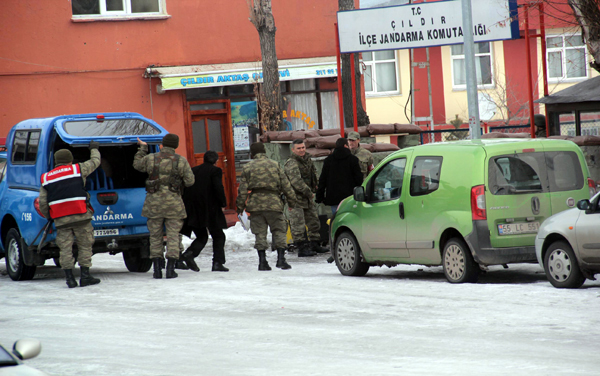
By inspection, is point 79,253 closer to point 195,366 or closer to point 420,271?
point 420,271

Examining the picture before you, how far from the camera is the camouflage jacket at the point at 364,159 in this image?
48.4 ft

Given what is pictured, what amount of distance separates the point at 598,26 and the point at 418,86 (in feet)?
71.9

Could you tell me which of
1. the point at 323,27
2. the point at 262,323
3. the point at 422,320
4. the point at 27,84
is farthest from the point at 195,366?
the point at 323,27

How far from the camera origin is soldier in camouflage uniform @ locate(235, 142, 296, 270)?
1230cm

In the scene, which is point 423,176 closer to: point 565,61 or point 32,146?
point 32,146

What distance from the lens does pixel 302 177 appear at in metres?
14.4

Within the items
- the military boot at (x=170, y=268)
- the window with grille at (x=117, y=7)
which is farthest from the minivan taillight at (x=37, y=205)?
the window with grille at (x=117, y=7)

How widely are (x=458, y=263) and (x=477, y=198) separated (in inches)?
31.8

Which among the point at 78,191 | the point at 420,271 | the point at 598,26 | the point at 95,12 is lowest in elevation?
the point at 420,271

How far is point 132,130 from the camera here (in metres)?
12.0

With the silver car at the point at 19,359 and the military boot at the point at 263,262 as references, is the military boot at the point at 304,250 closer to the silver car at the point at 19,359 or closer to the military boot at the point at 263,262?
the military boot at the point at 263,262

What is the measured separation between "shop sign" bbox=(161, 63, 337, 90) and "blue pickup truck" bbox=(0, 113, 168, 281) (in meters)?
8.06

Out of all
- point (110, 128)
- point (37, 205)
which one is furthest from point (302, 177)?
point (37, 205)

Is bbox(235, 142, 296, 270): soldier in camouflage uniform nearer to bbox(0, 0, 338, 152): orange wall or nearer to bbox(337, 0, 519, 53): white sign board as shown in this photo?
bbox(337, 0, 519, 53): white sign board
